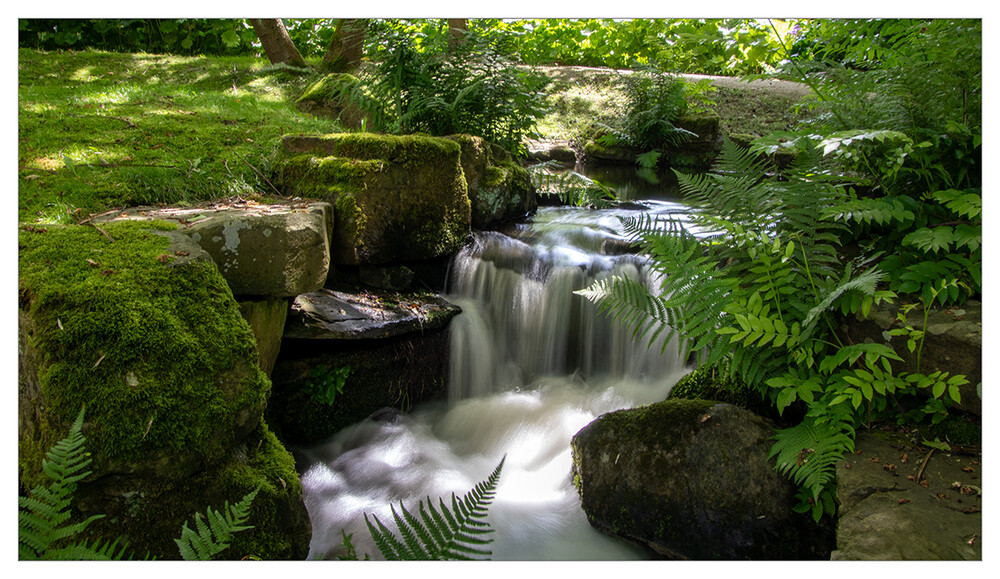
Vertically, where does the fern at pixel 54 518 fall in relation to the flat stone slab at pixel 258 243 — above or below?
below

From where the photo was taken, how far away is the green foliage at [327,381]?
11.5 ft

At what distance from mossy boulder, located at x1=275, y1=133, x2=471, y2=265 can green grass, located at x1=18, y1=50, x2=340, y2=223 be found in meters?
0.37

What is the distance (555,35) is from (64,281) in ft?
8.96

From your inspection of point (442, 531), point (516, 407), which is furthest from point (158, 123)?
point (442, 531)

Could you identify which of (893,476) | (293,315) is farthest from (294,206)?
(893,476)

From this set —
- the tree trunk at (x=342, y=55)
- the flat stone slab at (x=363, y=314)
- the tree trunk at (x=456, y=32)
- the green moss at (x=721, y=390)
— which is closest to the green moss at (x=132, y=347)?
the flat stone slab at (x=363, y=314)

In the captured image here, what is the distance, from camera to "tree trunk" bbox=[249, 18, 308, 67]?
460 centimetres

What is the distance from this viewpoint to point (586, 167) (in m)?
8.03

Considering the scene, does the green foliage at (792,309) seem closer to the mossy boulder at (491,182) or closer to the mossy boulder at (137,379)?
the mossy boulder at (137,379)

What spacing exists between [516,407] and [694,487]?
158 cm

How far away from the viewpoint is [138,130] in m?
4.61

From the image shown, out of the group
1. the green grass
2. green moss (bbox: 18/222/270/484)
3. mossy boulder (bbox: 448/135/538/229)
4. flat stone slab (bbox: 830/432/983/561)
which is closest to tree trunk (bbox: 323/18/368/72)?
the green grass

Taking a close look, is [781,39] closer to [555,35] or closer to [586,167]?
[555,35]

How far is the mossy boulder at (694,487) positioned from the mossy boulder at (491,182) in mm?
2749
